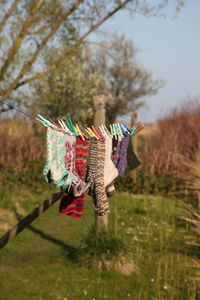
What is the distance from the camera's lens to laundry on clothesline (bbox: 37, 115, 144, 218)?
361 centimetres

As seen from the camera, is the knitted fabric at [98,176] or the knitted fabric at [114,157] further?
the knitted fabric at [114,157]

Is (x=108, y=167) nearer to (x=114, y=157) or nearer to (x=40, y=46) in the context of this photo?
(x=114, y=157)

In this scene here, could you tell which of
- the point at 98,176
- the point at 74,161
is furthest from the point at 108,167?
the point at 74,161

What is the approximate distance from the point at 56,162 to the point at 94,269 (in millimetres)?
3652

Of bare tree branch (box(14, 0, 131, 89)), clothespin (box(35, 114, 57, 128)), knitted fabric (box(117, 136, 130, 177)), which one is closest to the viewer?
clothespin (box(35, 114, 57, 128))

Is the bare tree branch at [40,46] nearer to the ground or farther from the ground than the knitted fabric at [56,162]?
farther from the ground

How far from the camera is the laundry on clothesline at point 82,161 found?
3611 millimetres

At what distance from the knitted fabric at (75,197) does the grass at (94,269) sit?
7.32 ft

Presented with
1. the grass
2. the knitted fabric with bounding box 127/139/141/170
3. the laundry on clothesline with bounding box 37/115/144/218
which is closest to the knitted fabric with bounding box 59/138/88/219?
the laundry on clothesline with bounding box 37/115/144/218

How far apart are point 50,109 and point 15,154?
616cm

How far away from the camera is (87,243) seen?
7066 mm

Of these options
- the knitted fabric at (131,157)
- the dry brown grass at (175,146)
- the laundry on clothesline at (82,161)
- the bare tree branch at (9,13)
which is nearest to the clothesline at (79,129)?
the laundry on clothesline at (82,161)

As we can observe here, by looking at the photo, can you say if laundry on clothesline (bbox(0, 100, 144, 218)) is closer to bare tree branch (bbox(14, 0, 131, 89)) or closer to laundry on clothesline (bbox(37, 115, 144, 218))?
laundry on clothesline (bbox(37, 115, 144, 218))

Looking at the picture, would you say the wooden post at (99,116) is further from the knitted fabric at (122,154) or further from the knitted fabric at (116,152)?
the knitted fabric at (116,152)
